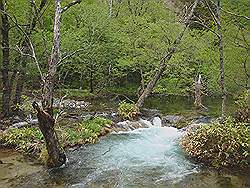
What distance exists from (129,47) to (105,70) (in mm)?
3344

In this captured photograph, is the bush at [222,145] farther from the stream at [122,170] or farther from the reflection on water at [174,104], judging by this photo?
the reflection on water at [174,104]

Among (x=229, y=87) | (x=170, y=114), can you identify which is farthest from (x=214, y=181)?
(x=229, y=87)

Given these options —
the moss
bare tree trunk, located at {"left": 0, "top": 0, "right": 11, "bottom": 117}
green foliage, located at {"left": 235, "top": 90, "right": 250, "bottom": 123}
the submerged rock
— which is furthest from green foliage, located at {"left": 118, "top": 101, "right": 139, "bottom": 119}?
green foliage, located at {"left": 235, "top": 90, "right": 250, "bottom": 123}

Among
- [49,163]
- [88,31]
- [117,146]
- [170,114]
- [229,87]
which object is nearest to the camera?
[49,163]

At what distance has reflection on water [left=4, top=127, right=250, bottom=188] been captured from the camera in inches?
351

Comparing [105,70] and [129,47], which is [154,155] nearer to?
[129,47]

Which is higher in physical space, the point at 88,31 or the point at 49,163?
the point at 88,31

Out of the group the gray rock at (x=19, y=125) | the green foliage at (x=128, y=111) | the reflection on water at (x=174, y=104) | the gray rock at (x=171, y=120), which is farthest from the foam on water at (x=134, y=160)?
the reflection on water at (x=174, y=104)

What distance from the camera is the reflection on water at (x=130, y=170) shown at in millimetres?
8914

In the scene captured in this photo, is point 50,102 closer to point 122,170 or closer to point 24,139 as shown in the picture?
point 122,170

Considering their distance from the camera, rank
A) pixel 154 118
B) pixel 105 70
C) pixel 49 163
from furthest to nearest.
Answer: pixel 105 70, pixel 154 118, pixel 49 163

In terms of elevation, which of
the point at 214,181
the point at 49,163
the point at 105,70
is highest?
the point at 105,70

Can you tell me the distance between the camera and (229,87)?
2262cm

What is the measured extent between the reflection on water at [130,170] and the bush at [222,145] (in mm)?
491
